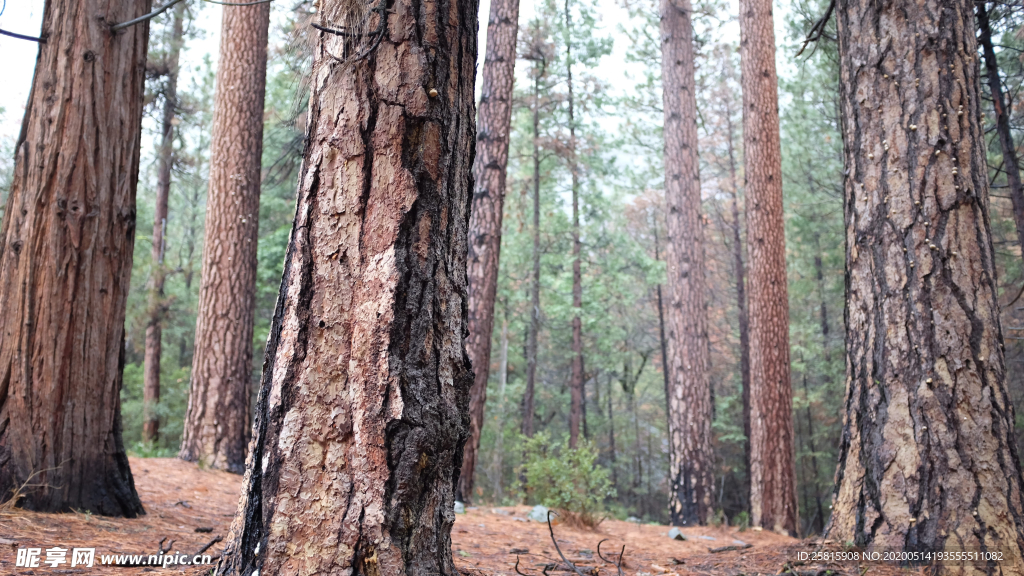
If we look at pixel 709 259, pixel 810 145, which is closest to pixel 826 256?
pixel 810 145

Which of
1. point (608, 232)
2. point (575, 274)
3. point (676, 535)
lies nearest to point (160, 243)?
point (676, 535)

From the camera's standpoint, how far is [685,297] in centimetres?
1012

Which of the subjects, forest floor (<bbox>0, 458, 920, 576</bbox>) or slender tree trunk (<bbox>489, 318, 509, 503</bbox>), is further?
slender tree trunk (<bbox>489, 318, 509, 503</bbox>)

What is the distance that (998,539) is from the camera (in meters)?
2.70

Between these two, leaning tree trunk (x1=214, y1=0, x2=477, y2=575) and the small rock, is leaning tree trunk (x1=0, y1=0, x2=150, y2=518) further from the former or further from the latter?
Answer: the small rock

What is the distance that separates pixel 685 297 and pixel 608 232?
34.3 ft

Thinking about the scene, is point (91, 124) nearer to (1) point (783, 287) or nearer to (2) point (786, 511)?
(1) point (783, 287)

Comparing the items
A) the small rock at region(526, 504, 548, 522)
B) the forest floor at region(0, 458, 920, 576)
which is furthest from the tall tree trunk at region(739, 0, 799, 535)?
the forest floor at region(0, 458, 920, 576)

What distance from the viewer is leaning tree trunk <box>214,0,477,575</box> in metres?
1.67

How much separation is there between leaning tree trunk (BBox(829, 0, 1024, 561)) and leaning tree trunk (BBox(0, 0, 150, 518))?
3.97 metres

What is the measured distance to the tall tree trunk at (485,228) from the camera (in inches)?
269

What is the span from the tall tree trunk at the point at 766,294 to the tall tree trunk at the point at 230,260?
21.3 feet

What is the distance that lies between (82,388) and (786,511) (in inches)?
320

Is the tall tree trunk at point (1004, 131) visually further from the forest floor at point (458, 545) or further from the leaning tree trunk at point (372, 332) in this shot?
the leaning tree trunk at point (372, 332)
